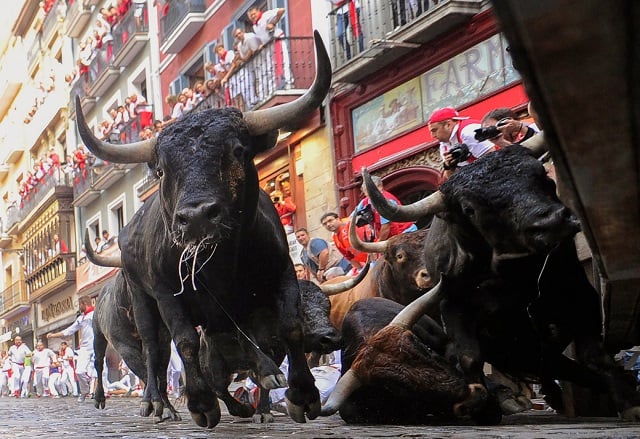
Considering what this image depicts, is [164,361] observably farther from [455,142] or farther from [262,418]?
[455,142]

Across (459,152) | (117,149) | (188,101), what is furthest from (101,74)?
(459,152)

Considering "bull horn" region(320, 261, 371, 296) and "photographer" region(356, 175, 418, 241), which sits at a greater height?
"photographer" region(356, 175, 418, 241)

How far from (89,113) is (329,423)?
3341cm

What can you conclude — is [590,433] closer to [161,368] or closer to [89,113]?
[161,368]

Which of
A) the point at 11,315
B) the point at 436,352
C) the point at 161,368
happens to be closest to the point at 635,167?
the point at 436,352

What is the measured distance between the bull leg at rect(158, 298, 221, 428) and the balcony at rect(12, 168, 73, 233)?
3562 centimetres

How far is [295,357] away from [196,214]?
3.49 ft

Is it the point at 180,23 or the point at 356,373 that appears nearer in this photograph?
the point at 356,373

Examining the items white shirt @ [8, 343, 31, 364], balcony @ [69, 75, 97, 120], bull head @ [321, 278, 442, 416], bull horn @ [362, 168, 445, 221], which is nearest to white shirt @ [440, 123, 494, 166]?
bull horn @ [362, 168, 445, 221]

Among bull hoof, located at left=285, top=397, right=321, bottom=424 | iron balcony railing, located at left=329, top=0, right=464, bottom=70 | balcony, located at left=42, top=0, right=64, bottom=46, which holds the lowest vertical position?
bull hoof, located at left=285, top=397, right=321, bottom=424

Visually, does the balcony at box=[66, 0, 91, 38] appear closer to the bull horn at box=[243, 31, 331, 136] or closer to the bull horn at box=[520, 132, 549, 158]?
the bull horn at box=[243, 31, 331, 136]

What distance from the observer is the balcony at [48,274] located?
1587 inches

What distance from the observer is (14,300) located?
173ft

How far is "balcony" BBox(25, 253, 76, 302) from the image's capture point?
4031cm
